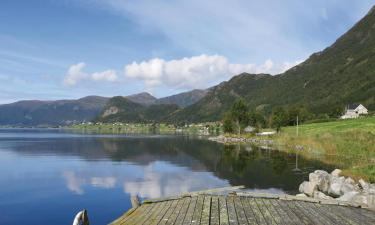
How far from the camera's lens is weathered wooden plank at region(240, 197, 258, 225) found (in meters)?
15.7

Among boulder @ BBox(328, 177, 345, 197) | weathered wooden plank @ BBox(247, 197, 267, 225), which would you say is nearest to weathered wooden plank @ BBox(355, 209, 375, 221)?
weathered wooden plank @ BBox(247, 197, 267, 225)

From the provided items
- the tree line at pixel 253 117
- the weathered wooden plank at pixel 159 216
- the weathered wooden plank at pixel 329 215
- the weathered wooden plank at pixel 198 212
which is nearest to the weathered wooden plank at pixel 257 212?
the weathered wooden plank at pixel 198 212

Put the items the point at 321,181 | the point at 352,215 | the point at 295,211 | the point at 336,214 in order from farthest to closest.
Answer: the point at 321,181 → the point at 352,215 → the point at 336,214 → the point at 295,211

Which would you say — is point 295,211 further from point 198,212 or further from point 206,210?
point 198,212

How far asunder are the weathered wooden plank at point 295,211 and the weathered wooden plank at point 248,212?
191 cm

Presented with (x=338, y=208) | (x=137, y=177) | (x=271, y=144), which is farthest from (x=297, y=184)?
(x=271, y=144)

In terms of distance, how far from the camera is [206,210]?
1736 cm

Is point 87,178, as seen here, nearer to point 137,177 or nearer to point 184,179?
point 137,177

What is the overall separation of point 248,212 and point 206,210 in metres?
1.90

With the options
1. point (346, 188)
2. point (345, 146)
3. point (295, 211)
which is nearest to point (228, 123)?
point (345, 146)

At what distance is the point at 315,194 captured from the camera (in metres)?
34.8

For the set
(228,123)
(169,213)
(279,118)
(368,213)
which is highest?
(279,118)

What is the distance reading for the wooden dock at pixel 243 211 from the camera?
52.6 feet

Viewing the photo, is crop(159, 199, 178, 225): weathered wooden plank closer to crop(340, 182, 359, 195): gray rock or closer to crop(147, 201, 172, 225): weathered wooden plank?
crop(147, 201, 172, 225): weathered wooden plank
